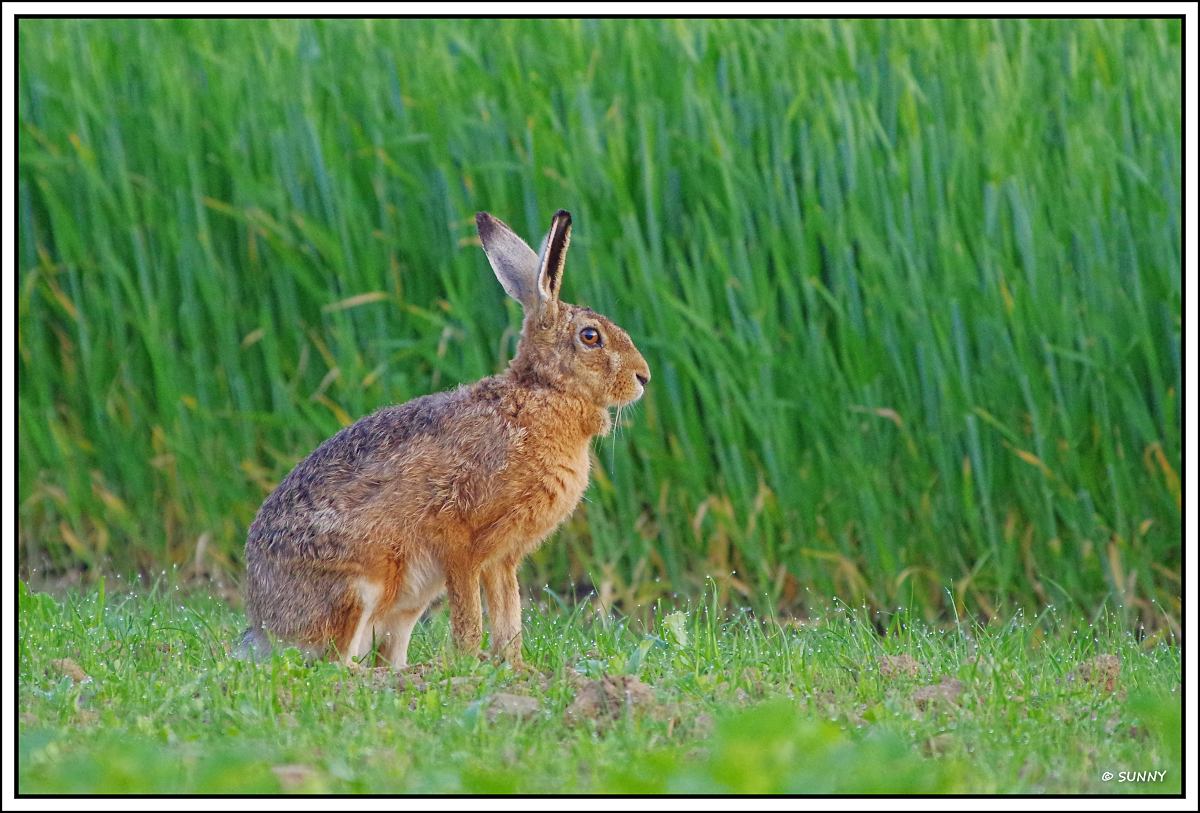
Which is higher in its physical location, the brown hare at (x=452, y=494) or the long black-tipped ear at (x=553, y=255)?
the long black-tipped ear at (x=553, y=255)

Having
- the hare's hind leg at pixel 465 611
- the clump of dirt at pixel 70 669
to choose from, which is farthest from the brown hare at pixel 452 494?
the clump of dirt at pixel 70 669

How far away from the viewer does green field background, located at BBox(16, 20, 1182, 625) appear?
6723 mm

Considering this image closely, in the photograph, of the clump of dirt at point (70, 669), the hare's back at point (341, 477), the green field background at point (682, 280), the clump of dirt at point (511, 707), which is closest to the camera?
the clump of dirt at point (511, 707)

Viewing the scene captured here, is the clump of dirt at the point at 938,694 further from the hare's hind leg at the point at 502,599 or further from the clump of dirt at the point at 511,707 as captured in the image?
the hare's hind leg at the point at 502,599

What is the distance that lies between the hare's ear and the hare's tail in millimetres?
1240

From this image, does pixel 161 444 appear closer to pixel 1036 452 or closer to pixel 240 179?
pixel 240 179

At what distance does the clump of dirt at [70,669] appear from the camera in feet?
14.1

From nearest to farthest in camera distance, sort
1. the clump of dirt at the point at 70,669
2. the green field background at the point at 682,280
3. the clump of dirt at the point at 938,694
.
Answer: the clump of dirt at the point at 938,694, the clump of dirt at the point at 70,669, the green field background at the point at 682,280

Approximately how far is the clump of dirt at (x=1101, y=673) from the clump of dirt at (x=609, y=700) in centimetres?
123

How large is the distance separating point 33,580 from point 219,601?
→ 4.84 ft

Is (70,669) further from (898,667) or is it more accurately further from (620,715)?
(898,667)

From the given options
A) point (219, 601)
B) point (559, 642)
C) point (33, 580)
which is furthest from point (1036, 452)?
point (33, 580)

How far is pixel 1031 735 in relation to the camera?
375cm

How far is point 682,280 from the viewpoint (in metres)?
6.84
